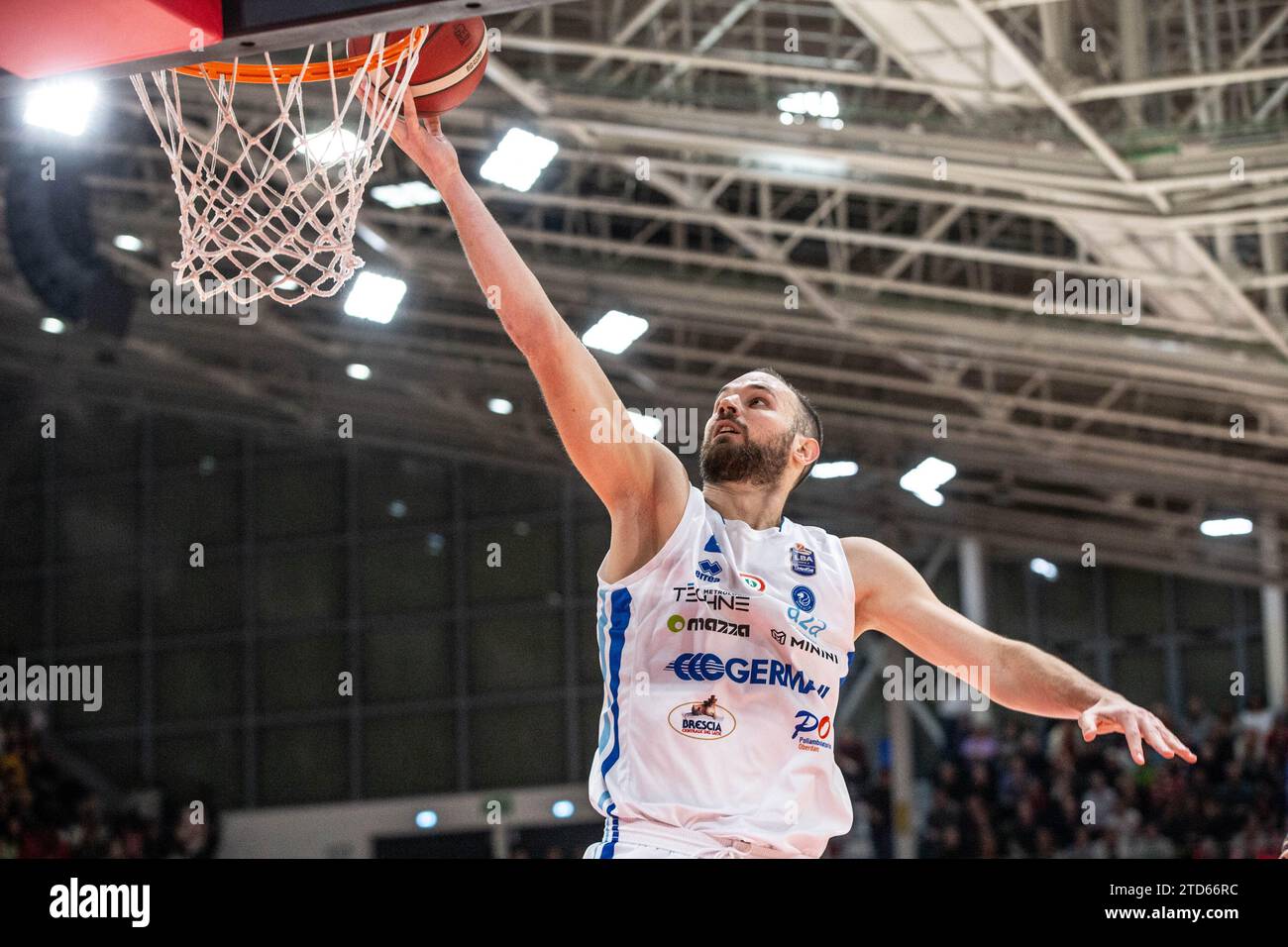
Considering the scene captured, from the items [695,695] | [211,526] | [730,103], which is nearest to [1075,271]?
[730,103]

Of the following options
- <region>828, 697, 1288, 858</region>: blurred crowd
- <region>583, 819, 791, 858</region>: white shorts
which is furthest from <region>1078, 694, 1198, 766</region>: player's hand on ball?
<region>828, 697, 1288, 858</region>: blurred crowd

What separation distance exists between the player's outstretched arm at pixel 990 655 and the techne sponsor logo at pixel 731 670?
15.4 inches

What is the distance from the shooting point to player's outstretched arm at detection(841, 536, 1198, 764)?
3.33 meters

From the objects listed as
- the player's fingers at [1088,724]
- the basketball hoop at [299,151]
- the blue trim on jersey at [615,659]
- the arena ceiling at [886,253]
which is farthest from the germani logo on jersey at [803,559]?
the arena ceiling at [886,253]

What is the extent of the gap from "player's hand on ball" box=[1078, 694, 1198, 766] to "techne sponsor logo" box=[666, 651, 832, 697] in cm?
68

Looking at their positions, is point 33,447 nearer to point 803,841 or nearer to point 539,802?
point 539,802

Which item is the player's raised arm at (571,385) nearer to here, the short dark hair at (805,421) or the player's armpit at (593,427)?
the player's armpit at (593,427)

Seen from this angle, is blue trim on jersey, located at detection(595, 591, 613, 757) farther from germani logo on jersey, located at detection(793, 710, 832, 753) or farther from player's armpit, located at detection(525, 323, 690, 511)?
germani logo on jersey, located at detection(793, 710, 832, 753)

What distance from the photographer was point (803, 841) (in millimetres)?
3637

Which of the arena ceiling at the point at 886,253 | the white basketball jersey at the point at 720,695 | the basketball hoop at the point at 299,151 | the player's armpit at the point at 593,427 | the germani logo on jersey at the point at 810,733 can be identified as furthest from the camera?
the arena ceiling at the point at 886,253

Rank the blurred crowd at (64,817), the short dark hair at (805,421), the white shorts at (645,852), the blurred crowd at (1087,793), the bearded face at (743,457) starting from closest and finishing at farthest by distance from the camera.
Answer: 1. the white shorts at (645,852)
2. the bearded face at (743,457)
3. the short dark hair at (805,421)
4. the blurred crowd at (1087,793)
5. the blurred crowd at (64,817)

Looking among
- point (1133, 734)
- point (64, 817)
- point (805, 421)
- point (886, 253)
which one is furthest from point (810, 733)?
point (64, 817)

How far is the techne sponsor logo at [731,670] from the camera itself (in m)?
3.69
